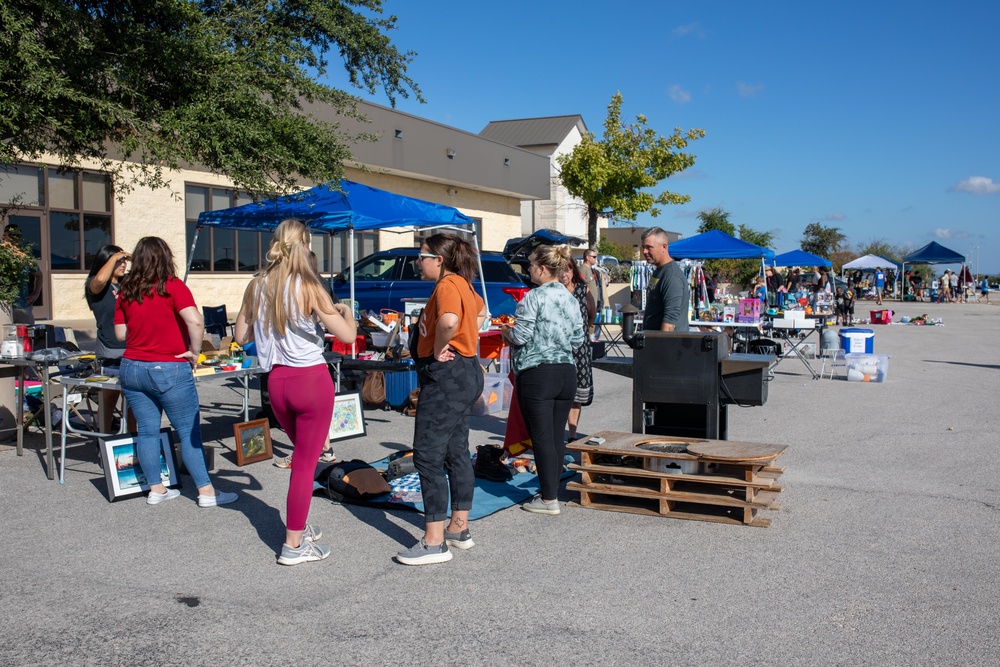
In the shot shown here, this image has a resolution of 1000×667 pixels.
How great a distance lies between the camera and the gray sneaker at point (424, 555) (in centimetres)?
473

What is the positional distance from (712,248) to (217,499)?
52.1 ft

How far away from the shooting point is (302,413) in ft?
15.1

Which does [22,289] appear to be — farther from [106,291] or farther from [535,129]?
[535,129]

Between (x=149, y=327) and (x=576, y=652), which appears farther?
(x=149, y=327)

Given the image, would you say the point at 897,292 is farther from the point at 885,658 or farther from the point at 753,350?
the point at 885,658

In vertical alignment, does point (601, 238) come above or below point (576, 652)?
above

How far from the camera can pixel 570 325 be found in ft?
18.2

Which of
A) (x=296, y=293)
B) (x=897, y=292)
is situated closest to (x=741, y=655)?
(x=296, y=293)

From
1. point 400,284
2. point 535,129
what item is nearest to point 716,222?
point 535,129

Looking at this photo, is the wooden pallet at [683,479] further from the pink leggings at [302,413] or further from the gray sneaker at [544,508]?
the pink leggings at [302,413]

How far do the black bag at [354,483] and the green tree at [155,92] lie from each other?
457 centimetres

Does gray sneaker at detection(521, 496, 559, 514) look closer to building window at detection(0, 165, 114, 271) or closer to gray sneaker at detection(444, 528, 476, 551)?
gray sneaker at detection(444, 528, 476, 551)

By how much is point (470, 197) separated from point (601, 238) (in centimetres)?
2388

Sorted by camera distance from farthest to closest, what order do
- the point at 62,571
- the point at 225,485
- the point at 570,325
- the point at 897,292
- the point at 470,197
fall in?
the point at 897,292 < the point at 470,197 < the point at 225,485 < the point at 570,325 < the point at 62,571
